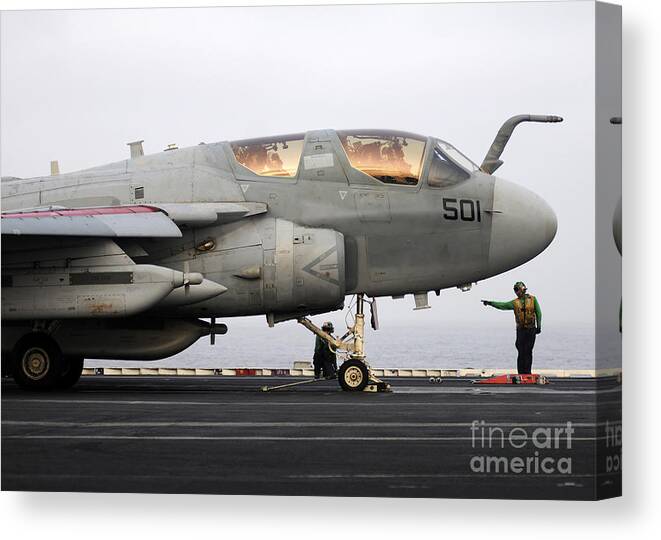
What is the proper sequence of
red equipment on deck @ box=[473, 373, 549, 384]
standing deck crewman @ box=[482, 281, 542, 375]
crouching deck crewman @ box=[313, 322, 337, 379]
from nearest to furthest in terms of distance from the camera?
1. standing deck crewman @ box=[482, 281, 542, 375]
2. red equipment on deck @ box=[473, 373, 549, 384]
3. crouching deck crewman @ box=[313, 322, 337, 379]

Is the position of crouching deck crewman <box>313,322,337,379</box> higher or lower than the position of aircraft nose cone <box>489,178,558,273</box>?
lower

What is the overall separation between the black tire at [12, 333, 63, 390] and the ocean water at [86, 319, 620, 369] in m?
1.82

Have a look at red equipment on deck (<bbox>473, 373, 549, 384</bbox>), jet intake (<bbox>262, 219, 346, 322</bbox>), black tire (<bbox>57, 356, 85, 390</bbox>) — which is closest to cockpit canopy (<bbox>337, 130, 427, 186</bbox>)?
jet intake (<bbox>262, 219, 346, 322</bbox>)

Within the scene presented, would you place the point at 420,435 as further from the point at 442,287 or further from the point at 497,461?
the point at 442,287

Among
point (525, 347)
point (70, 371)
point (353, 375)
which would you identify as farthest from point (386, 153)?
point (70, 371)

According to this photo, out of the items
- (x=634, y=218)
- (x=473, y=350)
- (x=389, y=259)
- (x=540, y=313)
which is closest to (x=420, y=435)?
(x=634, y=218)

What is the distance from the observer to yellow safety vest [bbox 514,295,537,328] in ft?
58.1

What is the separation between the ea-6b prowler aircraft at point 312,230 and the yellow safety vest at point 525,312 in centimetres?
197

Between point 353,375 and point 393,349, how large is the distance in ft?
18.4

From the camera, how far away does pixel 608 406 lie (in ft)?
33.1

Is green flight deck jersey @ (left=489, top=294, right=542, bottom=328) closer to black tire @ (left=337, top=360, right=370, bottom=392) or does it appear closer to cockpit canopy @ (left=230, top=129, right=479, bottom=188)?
cockpit canopy @ (left=230, top=129, right=479, bottom=188)

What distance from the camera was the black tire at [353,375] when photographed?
15.7m

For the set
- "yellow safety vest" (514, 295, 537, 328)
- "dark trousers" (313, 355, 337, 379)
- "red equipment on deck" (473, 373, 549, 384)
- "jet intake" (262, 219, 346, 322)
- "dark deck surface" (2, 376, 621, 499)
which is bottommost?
"dark deck surface" (2, 376, 621, 499)

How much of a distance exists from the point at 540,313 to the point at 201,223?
525 cm
